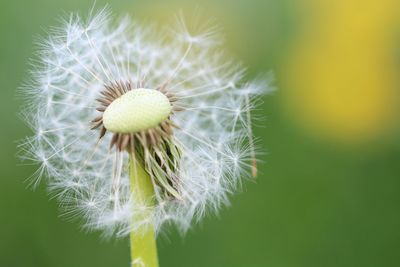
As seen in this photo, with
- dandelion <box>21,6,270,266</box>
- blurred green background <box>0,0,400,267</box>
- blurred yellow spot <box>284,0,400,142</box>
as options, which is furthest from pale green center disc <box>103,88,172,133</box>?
blurred yellow spot <box>284,0,400,142</box>

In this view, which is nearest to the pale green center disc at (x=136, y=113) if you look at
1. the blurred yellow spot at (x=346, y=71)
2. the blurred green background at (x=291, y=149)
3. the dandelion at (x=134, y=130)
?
the dandelion at (x=134, y=130)

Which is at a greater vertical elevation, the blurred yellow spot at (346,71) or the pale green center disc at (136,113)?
the blurred yellow spot at (346,71)

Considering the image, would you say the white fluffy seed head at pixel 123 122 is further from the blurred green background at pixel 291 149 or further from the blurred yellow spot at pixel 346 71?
the blurred yellow spot at pixel 346 71

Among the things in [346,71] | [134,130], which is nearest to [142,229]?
[134,130]

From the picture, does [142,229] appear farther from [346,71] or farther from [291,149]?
[346,71]

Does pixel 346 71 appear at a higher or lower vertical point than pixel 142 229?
higher

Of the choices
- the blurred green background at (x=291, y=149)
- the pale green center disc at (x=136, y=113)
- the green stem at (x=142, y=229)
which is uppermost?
the blurred green background at (x=291, y=149)

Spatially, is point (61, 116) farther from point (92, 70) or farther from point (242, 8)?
point (242, 8)

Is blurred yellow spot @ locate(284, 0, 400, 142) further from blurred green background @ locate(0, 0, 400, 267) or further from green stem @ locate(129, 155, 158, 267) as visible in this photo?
green stem @ locate(129, 155, 158, 267)
